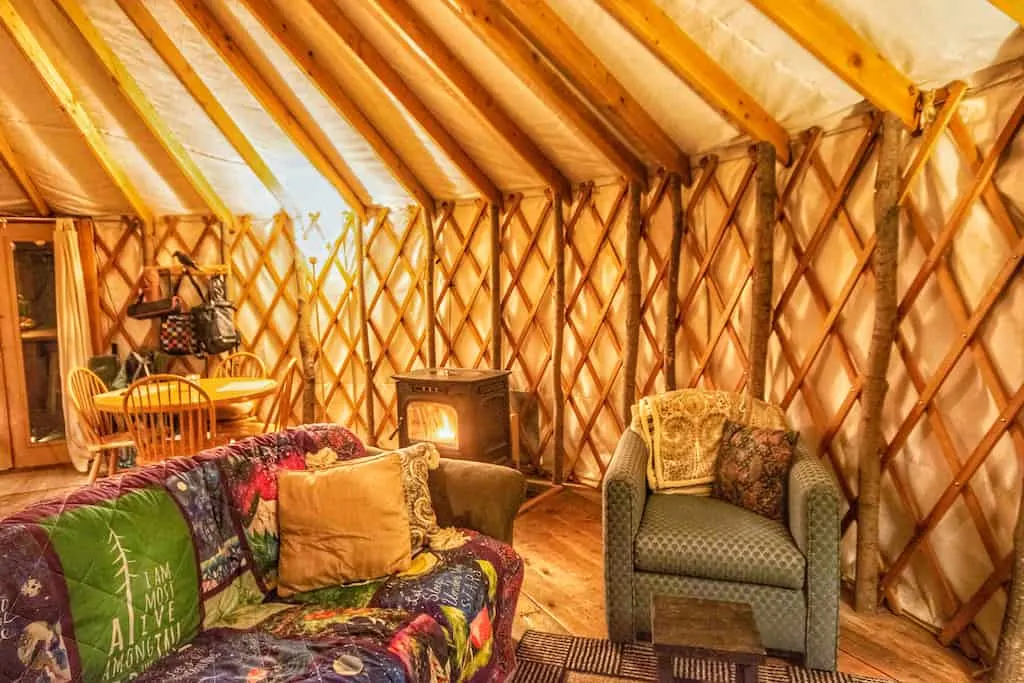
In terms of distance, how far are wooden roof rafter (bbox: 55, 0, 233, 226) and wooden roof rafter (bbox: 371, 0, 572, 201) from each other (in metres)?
1.60

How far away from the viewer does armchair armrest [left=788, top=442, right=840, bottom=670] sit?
6.00 feet

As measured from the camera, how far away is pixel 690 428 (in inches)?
95.0

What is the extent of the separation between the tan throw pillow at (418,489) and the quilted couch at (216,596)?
1.9 inches

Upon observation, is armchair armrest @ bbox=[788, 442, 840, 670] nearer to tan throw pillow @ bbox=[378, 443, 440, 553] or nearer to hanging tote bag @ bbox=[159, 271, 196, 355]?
tan throw pillow @ bbox=[378, 443, 440, 553]

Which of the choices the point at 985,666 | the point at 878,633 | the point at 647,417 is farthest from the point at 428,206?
the point at 985,666

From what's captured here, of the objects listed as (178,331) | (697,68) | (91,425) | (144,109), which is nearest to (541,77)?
(697,68)

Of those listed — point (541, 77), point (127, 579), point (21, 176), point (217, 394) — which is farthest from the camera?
point (21, 176)

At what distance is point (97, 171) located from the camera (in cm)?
Result: 408

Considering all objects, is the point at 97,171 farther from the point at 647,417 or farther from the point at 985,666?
the point at 985,666

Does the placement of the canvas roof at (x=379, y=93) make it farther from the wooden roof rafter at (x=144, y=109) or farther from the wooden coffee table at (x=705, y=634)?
the wooden coffee table at (x=705, y=634)

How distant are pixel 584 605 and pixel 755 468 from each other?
806 millimetres

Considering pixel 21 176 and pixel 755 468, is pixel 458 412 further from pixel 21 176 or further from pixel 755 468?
pixel 21 176

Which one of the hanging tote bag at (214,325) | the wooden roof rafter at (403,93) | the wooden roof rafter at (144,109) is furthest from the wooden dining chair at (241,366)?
the wooden roof rafter at (403,93)

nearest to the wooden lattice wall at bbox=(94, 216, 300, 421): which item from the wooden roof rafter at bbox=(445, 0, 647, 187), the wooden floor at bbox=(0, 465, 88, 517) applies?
the wooden floor at bbox=(0, 465, 88, 517)
